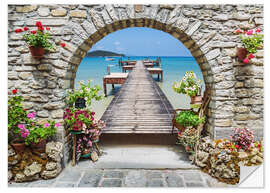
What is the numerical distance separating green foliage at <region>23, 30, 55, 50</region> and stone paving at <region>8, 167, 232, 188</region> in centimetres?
214

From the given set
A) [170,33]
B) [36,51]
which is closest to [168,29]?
[170,33]

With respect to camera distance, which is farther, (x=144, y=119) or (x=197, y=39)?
(x=144, y=119)

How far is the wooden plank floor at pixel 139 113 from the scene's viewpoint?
467 cm

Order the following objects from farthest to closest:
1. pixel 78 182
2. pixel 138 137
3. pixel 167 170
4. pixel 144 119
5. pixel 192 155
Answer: pixel 144 119, pixel 138 137, pixel 192 155, pixel 167 170, pixel 78 182

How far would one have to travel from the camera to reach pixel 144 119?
205 inches

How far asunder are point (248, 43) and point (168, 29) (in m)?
1.25

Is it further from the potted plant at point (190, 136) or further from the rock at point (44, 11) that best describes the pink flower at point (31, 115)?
the potted plant at point (190, 136)

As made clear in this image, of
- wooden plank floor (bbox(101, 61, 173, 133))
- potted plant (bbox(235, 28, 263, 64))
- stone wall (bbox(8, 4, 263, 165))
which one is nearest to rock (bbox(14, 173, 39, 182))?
stone wall (bbox(8, 4, 263, 165))

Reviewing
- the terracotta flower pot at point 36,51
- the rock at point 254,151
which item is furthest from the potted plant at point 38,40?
the rock at point 254,151

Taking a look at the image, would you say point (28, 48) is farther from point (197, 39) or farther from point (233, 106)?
point (233, 106)

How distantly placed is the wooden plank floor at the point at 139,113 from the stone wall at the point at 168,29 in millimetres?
1685

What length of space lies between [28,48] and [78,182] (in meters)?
2.32

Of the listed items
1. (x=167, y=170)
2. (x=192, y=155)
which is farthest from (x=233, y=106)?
(x=167, y=170)
